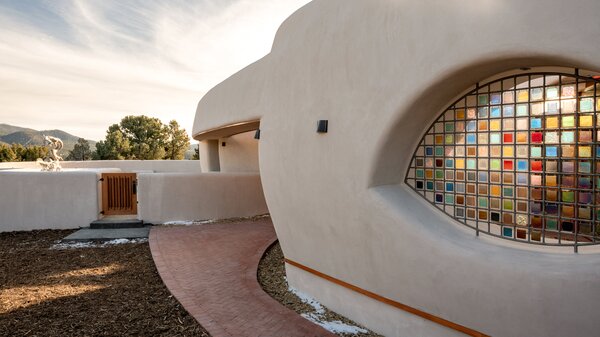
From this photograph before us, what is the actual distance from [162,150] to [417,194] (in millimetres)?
49746

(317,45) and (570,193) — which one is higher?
(317,45)

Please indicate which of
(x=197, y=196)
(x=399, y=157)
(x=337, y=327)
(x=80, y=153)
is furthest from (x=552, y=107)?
(x=80, y=153)

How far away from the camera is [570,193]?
3.51 m

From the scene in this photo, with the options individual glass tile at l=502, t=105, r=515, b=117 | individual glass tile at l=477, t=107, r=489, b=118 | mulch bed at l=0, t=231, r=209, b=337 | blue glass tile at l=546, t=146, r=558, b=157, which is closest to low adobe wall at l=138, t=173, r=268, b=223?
mulch bed at l=0, t=231, r=209, b=337

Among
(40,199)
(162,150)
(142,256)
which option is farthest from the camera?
(162,150)

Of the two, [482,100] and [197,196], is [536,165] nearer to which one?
[482,100]

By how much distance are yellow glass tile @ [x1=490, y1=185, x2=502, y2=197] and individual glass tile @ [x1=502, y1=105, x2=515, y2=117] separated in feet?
2.86

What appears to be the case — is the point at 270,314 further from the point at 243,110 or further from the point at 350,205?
the point at 243,110

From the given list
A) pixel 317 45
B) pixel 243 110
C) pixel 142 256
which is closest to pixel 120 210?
pixel 142 256

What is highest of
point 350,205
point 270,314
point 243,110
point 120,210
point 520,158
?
point 243,110

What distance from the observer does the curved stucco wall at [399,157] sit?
3.12 metres

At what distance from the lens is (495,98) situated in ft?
13.1

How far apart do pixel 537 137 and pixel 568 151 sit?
1.03ft

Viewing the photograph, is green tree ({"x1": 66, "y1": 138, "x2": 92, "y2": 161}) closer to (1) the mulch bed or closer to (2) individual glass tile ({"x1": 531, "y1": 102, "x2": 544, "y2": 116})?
(1) the mulch bed
